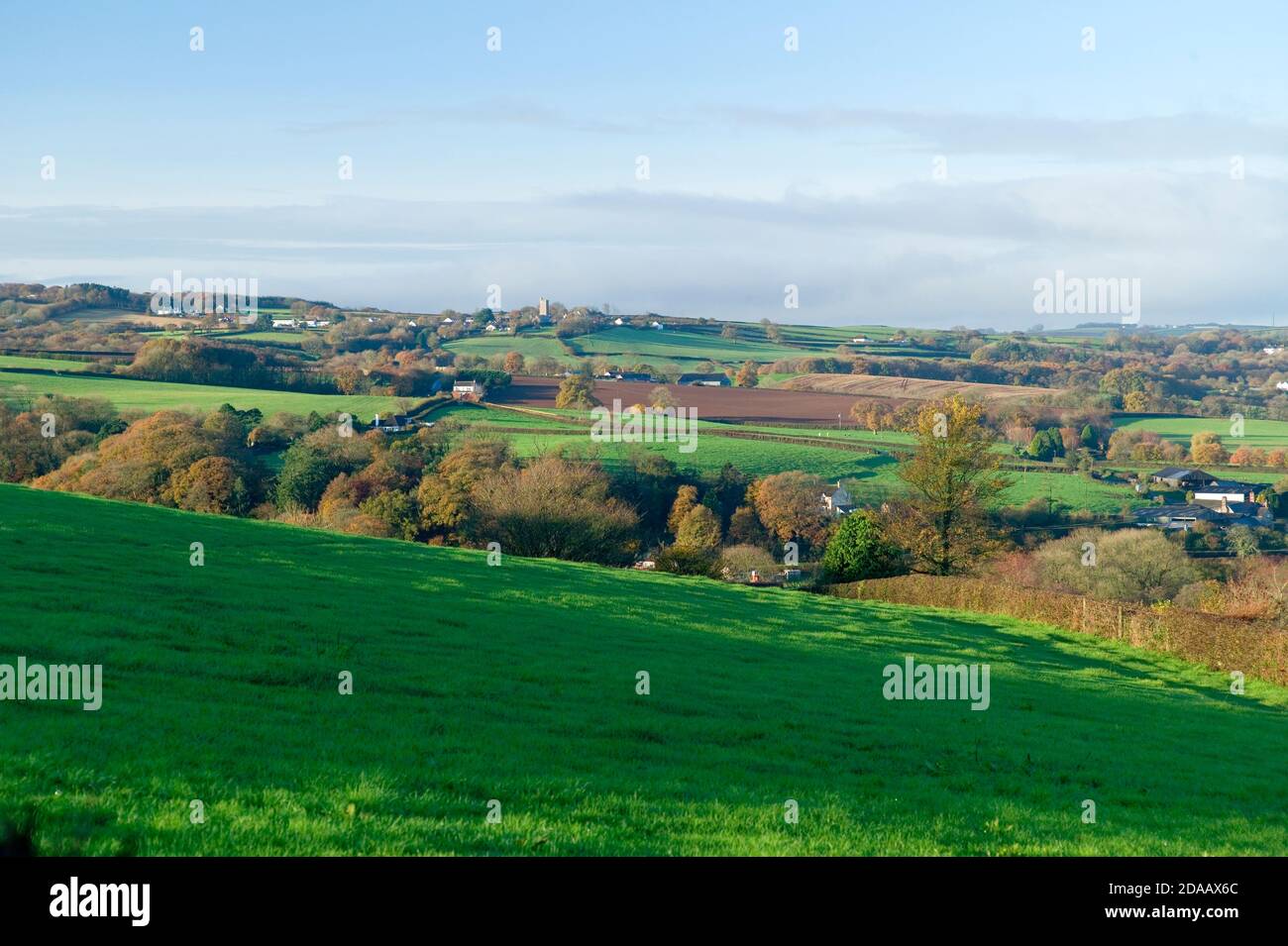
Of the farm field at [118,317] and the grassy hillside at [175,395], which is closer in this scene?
the grassy hillside at [175,395]

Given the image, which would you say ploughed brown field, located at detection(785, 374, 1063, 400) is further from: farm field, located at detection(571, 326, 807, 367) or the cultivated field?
farm field, located at detection(571, 326, 807, 367)

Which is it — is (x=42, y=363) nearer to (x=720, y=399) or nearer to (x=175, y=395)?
(x=175, y=395)

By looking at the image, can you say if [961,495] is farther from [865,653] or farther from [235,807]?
[235,807]

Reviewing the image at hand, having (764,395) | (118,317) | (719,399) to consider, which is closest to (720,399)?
(719,399)

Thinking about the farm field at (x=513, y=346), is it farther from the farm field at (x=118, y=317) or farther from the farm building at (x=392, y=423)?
the farm field at (x=118, y=317)

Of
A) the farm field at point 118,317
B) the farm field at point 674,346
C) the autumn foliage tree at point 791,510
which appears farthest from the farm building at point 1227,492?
the farm field at point 118,317
